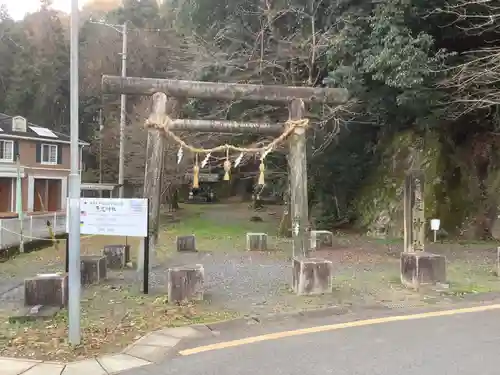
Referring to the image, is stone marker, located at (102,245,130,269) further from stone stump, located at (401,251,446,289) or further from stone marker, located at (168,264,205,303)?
stone stump, located at (401,251,446,289)

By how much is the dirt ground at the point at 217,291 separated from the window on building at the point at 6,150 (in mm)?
19287

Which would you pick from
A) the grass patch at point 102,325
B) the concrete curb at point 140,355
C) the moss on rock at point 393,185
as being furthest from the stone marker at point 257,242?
the concrete curb at point 140,355

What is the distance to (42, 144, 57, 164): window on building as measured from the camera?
35375 mm

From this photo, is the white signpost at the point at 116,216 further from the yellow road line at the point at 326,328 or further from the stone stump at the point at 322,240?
the stone stump at the point at 322,240

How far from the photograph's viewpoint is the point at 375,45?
1424cm

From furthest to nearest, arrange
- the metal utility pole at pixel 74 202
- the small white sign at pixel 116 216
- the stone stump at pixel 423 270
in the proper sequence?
1. the stone stump at pixel 423 270
2. the small white sign at pixel 116 216
3. the metal utility pole at pixel 74 202

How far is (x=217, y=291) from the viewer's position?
331 inches

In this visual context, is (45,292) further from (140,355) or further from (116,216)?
(140,355)

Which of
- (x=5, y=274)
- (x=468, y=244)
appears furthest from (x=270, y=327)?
(x=468, y=244)

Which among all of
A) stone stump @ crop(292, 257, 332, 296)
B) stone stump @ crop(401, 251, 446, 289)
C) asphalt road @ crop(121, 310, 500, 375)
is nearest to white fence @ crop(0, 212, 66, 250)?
stone stump @ crop(292, 257, 332, 296)

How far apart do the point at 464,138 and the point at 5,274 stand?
16.6 m

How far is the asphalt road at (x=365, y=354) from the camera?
15.1ft

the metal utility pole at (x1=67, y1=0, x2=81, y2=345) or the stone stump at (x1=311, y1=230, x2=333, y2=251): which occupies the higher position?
the metal utility pole at (x1=67, y1=0, x2=81, y2=345)

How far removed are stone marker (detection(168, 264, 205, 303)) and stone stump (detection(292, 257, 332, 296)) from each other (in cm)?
170
